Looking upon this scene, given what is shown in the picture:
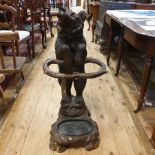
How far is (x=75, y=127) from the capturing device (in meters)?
1.78

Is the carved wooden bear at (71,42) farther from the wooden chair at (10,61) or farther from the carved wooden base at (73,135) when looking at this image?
the wooden chair at (10,61)

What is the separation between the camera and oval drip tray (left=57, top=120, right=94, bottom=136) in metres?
1.73

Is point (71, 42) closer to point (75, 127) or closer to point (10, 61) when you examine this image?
point (75, 127)

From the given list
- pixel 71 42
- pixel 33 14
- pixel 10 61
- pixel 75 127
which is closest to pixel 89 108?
pixel 75 127

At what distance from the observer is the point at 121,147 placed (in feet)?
5.76

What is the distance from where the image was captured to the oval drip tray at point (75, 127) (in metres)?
1.73

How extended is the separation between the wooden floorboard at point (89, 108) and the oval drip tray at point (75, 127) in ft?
0.39

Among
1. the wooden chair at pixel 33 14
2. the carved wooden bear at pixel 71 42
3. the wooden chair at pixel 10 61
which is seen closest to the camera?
the carved wooden bear at pixel 71 42

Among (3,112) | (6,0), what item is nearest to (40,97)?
(3,112)

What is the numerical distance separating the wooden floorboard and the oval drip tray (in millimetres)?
120

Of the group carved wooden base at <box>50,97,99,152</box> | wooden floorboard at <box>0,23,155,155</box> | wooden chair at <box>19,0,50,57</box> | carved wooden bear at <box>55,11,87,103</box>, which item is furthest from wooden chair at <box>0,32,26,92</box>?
wooden chair at <box>19,0,50,57</box>

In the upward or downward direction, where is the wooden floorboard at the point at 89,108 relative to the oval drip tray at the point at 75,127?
downward

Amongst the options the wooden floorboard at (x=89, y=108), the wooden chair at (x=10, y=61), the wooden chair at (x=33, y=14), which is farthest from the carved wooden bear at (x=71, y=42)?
the wooden chair at (x=33, y=14)

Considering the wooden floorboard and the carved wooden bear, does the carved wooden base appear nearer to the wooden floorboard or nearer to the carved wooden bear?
the wooden floorboard
